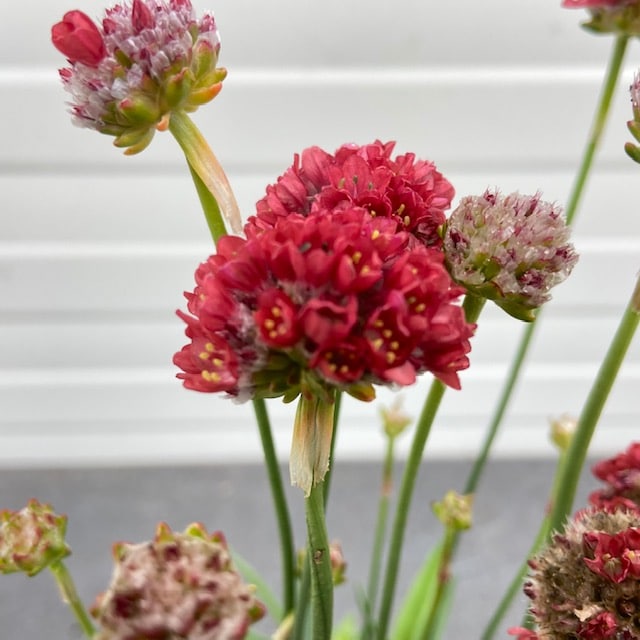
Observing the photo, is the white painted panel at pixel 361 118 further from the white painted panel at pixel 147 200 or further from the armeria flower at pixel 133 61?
the armeria flower at pixel 133 61

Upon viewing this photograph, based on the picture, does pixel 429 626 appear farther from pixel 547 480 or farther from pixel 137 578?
pixel 547 480

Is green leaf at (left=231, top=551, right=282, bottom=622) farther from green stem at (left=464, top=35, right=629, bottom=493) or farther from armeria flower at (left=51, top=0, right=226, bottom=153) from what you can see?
armeria flower at (left=51, top=0, right=226, bottom=153)

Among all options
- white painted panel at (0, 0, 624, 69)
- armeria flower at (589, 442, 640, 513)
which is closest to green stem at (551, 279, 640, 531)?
armeria flower at (589, 442, 640, 513)

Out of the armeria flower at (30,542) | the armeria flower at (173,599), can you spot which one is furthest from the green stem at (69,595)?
the armeria flower at (173,599)

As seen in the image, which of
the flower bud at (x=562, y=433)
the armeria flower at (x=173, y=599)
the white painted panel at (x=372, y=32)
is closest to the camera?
the armeria flower at (x=173, y=599)

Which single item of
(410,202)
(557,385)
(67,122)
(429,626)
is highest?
(410,202)

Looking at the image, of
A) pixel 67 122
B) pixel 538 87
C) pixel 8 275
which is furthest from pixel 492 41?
pixel 8 275
